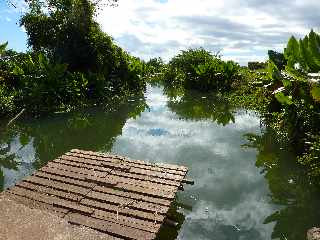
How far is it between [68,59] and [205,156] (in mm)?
12406

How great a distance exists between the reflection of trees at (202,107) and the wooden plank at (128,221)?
1029 cm

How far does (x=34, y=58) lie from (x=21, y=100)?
17.7 feet

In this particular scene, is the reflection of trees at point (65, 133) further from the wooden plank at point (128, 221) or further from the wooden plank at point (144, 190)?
the wooden plank at point (128, 221)

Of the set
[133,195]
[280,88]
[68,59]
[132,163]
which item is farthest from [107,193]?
[68,59]

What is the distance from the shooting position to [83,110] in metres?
18.0

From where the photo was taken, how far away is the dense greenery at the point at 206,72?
2503 centimetres

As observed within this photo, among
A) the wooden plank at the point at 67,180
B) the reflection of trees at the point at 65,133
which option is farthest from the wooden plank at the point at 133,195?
the reflection of trees at the point at 65,133

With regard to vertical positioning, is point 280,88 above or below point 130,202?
above

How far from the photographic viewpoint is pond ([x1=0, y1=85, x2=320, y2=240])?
23.4 feet

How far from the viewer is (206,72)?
25.5 metres

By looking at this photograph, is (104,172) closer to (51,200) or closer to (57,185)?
(57,185)

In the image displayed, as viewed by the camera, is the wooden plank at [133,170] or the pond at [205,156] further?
the wooden plank at [133,170]

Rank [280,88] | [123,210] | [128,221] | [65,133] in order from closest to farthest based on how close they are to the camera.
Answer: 1. [128,221]
2. [123,210]
3. [280,88]
4. [65,133]


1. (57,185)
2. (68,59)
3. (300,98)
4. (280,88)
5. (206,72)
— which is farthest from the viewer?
(206,72)
